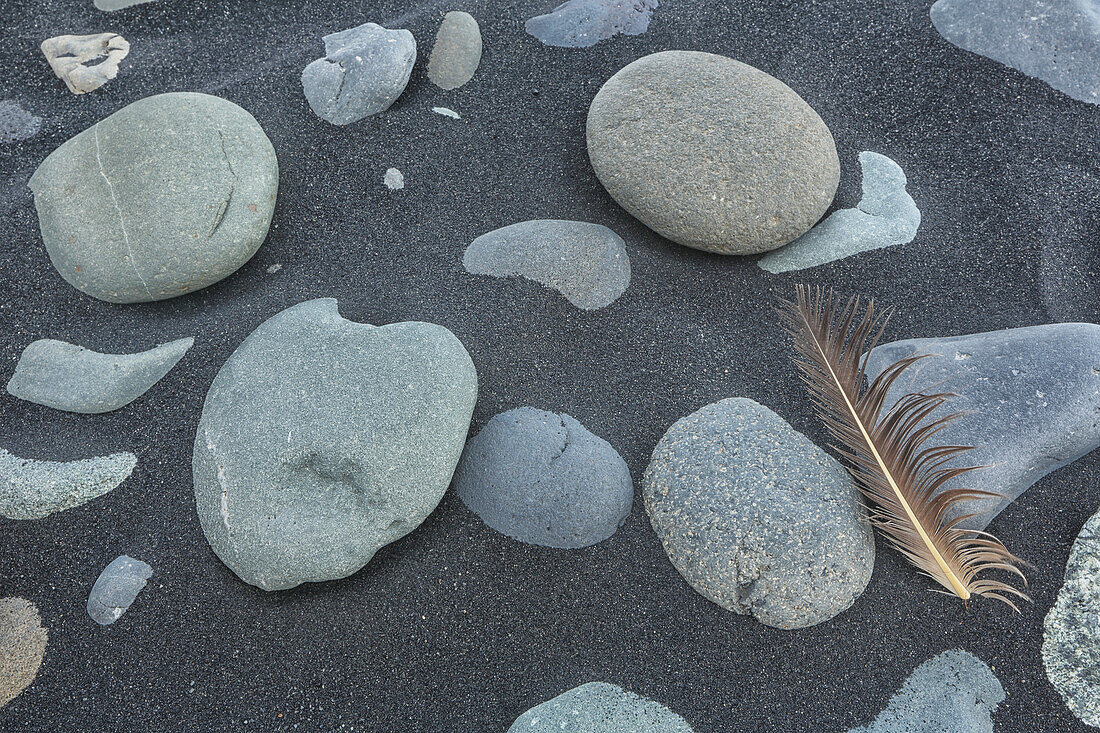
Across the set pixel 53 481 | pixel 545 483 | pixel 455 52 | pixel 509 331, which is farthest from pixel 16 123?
pixel 545 483

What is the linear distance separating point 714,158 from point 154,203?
1895mm

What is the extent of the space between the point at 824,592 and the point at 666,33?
2296 millimetres

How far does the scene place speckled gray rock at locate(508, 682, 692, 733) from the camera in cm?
182

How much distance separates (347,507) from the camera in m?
1.91

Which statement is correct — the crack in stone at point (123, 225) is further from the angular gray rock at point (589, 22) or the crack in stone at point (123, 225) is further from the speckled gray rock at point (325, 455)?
the angular gray rock at point (589, 22)

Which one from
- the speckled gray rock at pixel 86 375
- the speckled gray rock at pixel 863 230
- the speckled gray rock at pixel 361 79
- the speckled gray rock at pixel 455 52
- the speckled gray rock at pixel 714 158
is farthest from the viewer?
the speckled gray rock at pixel 455 52

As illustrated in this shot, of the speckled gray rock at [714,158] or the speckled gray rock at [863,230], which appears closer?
the speckled gray rock at [714,158]

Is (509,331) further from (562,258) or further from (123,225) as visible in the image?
(123,225)

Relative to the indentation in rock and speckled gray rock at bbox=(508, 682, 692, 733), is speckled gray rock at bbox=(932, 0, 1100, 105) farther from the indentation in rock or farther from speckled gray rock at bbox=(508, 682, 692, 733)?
the indentation in rock

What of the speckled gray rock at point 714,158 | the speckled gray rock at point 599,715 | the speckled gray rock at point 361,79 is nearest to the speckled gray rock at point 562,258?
the speckled gray rock at point 714,158

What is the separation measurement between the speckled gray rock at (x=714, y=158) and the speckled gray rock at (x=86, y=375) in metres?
1.64

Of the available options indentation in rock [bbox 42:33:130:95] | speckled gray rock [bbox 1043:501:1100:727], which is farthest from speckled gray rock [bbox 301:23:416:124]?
speckled gray rock [bbox 1043:501:1100:727]

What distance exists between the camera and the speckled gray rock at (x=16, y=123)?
8.89ft

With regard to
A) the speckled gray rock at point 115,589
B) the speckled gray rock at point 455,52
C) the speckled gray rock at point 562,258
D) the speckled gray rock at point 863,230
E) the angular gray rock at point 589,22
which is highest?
the angular gray rock at point 589,22
